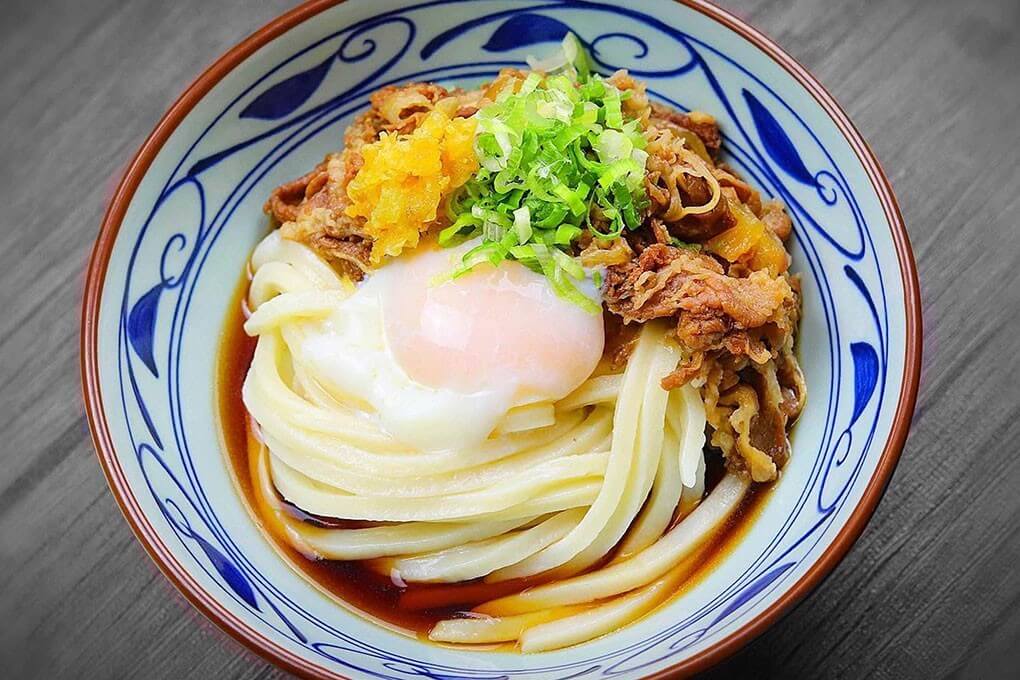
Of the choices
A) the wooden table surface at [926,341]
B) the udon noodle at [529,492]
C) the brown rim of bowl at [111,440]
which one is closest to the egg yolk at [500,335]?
the udon noodle at [529,492]

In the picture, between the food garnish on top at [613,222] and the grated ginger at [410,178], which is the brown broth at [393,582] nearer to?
the food garnish on top at [613,222]

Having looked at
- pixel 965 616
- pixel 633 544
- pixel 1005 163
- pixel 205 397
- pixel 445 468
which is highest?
pixel 205 397

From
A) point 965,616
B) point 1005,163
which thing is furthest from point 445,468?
point 1005,163

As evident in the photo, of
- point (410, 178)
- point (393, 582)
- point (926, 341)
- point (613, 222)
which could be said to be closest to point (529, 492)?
point (393, 582)

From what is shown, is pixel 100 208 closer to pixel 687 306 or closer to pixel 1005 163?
pixel 687 306

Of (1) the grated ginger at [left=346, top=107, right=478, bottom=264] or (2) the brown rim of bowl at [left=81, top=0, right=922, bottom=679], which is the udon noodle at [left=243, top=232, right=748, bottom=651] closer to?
(1) the grated ginger at [left=346, top=107, right=478, bottom=264]

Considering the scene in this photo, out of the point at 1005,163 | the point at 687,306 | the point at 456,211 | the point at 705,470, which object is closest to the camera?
the point at 687,306
